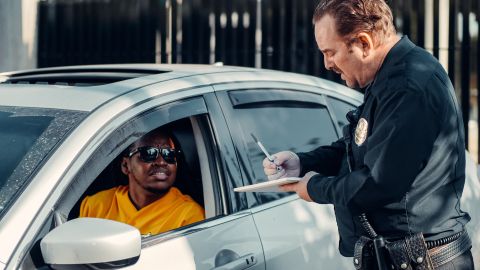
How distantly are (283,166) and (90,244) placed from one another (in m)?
0.95

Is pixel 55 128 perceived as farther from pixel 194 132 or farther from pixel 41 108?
pixel 194 132

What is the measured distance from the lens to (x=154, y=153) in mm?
3564

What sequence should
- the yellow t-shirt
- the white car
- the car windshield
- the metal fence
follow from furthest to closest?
the metal fence → the yellow t-shirt → the car windshield → the white car

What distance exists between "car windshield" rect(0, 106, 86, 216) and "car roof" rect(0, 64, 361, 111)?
47mm

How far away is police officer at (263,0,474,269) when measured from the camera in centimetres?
260

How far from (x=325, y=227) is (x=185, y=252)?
894 mm

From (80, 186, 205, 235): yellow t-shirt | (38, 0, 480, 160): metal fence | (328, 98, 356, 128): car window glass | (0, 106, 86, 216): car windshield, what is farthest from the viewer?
(38, 0, 480, 160): metal fence

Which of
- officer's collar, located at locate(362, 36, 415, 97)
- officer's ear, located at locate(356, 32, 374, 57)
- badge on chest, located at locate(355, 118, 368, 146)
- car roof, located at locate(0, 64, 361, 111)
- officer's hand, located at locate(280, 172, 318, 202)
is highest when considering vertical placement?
officer's ear, located at locate(356, 32, 374, 57)

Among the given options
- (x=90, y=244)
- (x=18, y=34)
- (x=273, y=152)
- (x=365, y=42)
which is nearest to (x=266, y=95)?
(x=273, y=152)

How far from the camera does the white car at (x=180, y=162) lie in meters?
2.57

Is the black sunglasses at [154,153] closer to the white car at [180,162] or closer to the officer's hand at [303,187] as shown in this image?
the white car at [180,162]

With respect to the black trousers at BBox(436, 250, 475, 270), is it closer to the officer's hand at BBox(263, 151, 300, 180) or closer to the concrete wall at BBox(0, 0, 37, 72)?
the officer's hand at BBox(263, 151, 300, 180)

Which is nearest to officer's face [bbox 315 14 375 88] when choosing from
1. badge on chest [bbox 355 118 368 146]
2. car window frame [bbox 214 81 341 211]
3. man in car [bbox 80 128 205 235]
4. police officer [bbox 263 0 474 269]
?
police officer [bbox 263 0 474 269]

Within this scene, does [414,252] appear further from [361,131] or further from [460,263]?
[361,131]
